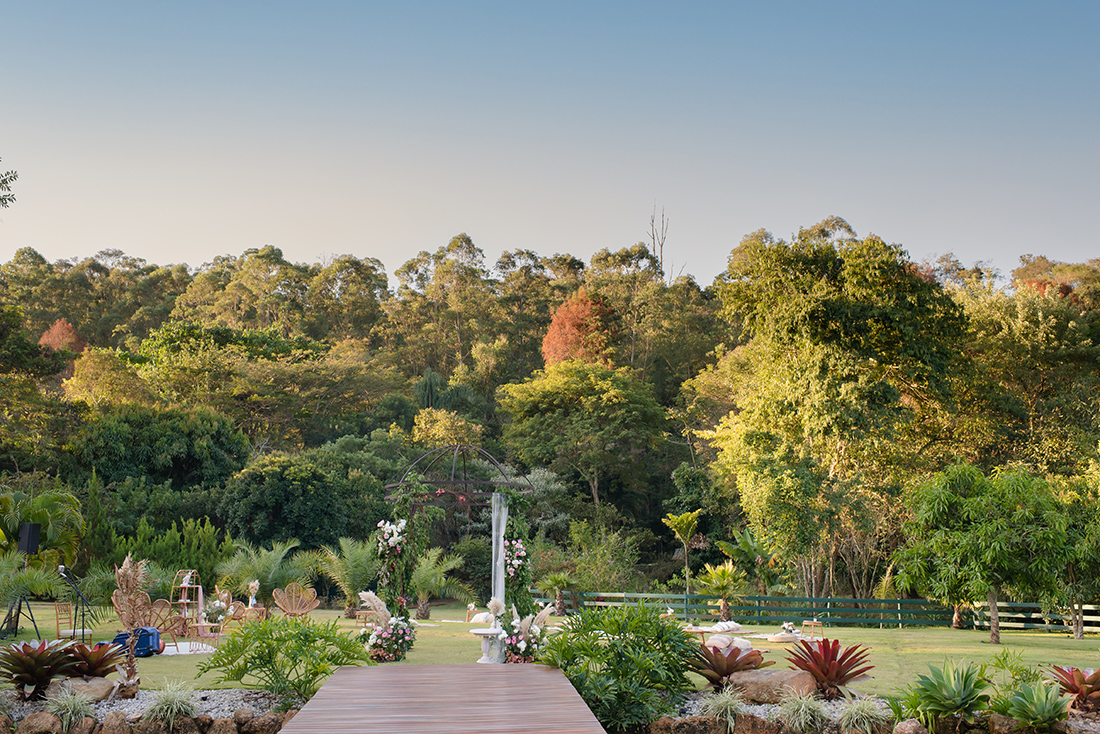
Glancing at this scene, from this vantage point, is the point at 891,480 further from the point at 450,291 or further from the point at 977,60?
the point at 450,291

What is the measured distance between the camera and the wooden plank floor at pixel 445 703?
529cm

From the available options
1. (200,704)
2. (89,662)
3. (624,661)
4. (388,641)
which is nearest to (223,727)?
(200,704)

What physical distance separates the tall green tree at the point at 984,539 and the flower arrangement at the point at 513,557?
5.83 meters

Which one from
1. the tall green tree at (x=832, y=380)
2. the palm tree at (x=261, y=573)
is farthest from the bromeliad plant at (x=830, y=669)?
the palm tree at (x=261, y=573)

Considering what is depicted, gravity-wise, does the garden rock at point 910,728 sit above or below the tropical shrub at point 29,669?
below

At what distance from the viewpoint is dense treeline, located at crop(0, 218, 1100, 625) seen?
54.0ft

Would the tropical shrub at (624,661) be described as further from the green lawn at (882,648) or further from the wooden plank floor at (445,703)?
the green lawn at (882,648)

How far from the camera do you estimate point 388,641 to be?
31.3 ft

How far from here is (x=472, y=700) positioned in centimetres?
610

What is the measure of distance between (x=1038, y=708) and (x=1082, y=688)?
0.93m

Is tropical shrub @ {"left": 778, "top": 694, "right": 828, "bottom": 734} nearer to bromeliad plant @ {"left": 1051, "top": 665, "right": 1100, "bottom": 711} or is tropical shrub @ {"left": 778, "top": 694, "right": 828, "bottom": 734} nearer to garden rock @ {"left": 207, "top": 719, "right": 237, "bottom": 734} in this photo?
bromeliad plant @ {"left": 1051, "top": 665, "right": 1100, "bottom": 711}

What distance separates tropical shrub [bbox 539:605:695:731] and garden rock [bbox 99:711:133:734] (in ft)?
12.3

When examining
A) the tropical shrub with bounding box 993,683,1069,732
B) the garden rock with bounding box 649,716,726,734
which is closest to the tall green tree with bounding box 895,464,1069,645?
the tropical shrub with bounding box 993,683,1069,732

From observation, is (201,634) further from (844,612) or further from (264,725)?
(844,612)
